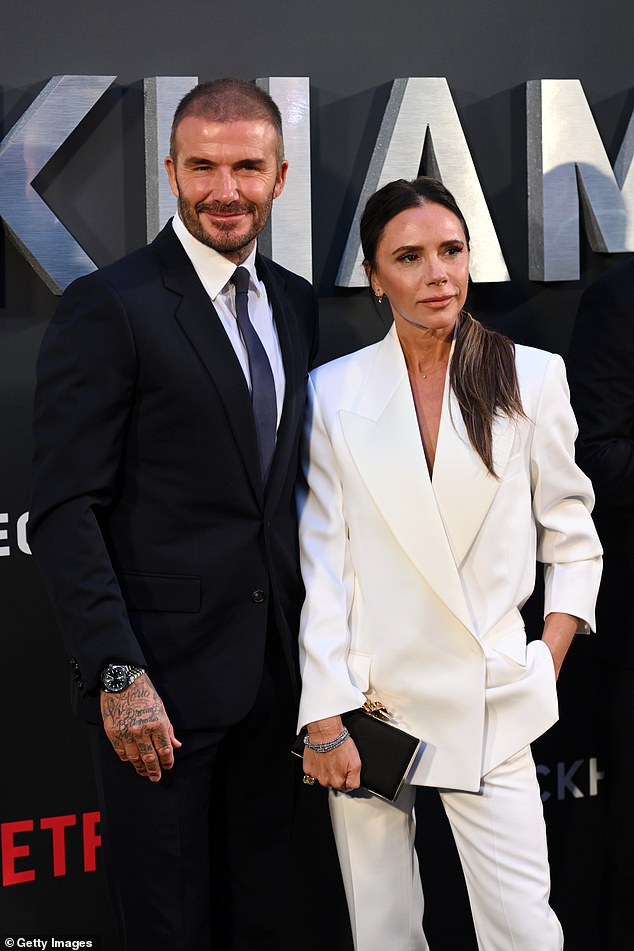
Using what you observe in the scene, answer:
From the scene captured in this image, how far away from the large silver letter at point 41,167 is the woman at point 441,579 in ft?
2.56

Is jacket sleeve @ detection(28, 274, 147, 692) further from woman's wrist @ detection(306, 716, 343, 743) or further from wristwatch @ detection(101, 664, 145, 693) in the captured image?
woman's wrist @ detection(306, 716, 343, 743)

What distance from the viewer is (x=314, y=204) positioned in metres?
3.03

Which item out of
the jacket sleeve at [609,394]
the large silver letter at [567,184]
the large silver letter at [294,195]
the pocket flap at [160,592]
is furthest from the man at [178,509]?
the large silver letter at [567,184]

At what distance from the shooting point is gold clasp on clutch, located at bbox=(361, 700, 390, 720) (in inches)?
91.4

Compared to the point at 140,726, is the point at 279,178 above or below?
above

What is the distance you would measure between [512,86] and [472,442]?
132 cm

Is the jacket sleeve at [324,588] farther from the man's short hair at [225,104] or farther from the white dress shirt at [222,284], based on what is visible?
the man's short hair at [225,104]

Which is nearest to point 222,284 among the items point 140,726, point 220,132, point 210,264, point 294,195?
point 210,264

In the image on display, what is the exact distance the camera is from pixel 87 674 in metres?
2.07

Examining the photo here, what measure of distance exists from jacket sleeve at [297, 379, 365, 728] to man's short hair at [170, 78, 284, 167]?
60cm

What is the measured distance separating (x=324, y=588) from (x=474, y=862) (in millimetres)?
600

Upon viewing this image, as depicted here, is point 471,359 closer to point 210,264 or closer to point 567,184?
point 210,264

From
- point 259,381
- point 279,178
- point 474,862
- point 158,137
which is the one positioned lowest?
point 474,862

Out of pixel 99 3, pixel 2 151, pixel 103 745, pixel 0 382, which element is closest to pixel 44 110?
pixel 2 151
